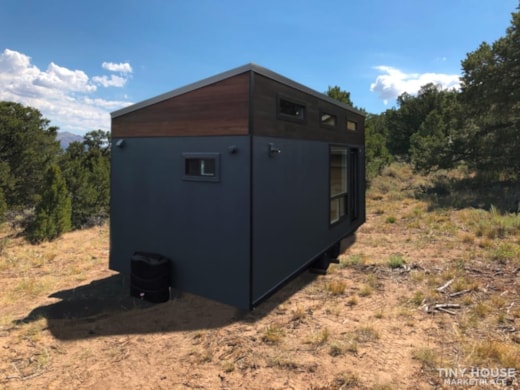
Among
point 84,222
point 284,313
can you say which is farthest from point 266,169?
point 84,222

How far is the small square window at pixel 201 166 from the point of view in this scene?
4656 mm

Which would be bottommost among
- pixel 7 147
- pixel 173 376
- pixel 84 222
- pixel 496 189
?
pixel 173 376

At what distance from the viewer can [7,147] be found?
47.7 feet

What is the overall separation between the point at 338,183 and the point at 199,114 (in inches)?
166

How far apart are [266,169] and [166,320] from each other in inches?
103

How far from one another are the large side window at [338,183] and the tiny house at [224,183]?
0.92 m

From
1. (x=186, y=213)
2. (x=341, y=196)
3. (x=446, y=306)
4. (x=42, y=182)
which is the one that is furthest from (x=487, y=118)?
(x=42, y=182)

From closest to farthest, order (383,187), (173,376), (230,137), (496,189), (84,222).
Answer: (173,376)
(230,137)
(84,222)
(496,189)
(383,187)

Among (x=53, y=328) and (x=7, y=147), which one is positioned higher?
(x=7, y=147)

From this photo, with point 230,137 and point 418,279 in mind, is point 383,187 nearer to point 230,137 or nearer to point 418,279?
point 418,279

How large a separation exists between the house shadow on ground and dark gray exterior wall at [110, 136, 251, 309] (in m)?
0.38

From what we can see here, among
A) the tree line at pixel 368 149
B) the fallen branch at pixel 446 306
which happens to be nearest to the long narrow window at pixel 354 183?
the fallen branch at pixel 446 306

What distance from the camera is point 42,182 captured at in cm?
1502

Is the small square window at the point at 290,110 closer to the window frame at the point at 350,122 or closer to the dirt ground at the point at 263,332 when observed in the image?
the window frame at the point at 350,122
